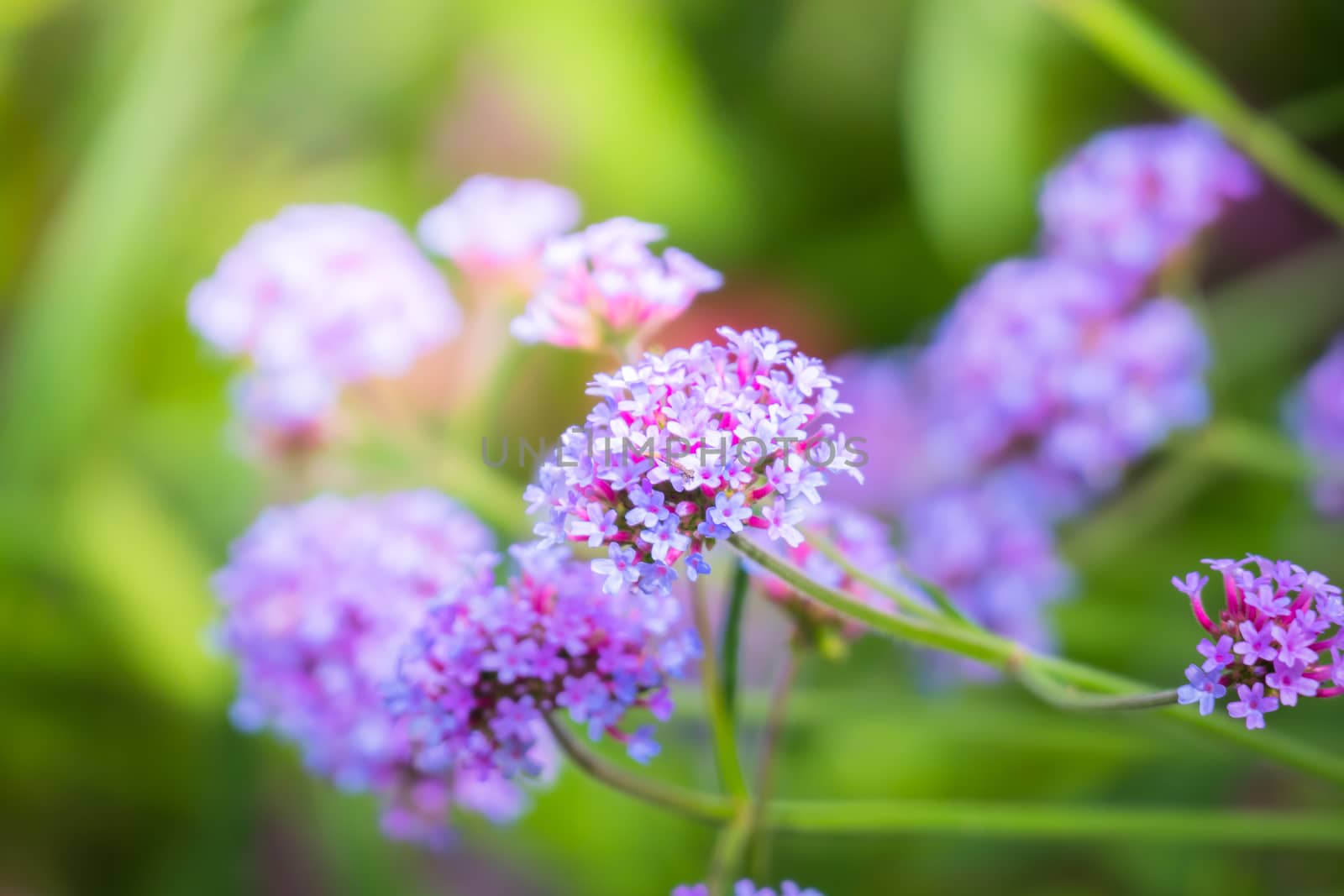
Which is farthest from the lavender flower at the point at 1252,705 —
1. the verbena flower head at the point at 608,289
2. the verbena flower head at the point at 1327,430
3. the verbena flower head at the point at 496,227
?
the verbena flower head at the point at 496,227

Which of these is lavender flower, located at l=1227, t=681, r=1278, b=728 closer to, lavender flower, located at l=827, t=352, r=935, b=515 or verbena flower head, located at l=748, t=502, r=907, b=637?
verbena flower head, located at l=748, t=502, r=907, b=637

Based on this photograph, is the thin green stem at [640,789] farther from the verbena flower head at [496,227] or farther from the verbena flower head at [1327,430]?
the verbena flower head at [1327,430]

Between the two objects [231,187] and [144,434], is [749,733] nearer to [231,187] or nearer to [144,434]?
[144,434]

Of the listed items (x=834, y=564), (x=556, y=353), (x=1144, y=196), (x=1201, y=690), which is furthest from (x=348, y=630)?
(x=556, y=353)

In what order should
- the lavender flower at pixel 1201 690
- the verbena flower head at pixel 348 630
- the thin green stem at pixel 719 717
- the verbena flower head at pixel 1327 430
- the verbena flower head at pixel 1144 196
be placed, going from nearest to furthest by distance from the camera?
1. the lavender flower at pixel 1201 690
2. the thin green stem at pixel 719 717
3. the verbena flower head at pixel 348 630
4. the verbena flower head at pixel 1327 430
5. the verbena flower head at pixel 1144 196

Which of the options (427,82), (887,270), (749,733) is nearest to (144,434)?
(427,82)

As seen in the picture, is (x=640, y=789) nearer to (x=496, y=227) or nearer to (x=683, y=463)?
(x=683, y=463)
